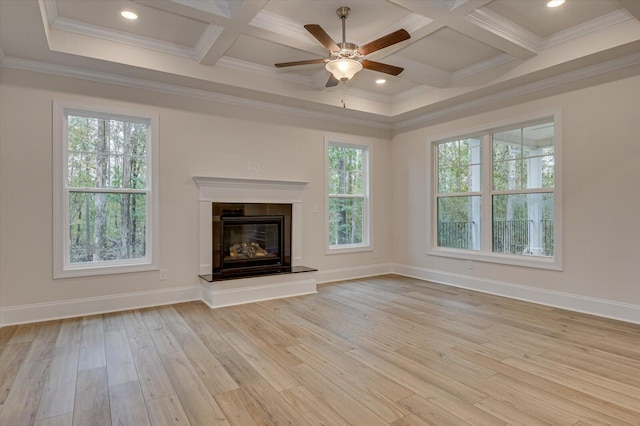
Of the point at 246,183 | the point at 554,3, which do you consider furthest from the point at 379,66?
the point at 246,183

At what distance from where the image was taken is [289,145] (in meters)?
5.52

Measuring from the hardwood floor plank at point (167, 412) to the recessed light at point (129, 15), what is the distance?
3.44m

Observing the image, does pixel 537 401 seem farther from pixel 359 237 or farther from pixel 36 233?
pixel 36 233

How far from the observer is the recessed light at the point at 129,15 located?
3.43 meters

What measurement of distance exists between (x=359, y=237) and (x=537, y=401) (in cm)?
432

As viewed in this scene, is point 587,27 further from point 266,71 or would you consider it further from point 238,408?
point 238,408

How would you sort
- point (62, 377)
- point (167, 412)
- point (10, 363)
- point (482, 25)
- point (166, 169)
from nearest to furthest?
point (167, 412)
point (62, 377)
point (10, 363)
point (482, 25)
point (166, 169)

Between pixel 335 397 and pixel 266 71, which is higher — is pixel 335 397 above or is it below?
below

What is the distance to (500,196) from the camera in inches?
199

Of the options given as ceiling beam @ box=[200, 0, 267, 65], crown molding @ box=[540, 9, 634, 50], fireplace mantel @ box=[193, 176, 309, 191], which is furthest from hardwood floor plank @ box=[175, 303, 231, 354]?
crown molding @ box=[540, 9, 634, 50]

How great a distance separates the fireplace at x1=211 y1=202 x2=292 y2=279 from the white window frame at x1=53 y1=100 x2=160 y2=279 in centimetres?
76

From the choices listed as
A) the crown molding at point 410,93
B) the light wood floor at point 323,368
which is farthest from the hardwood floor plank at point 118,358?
the crown molding at point 410,93

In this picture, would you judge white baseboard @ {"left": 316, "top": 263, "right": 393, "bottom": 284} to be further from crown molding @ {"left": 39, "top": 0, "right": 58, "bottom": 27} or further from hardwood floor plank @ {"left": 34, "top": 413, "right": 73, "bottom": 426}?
crown molding @ {"left": 39, "top": 0, "right": 58, "bottom": 27}

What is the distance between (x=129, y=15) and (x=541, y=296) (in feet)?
18.5
